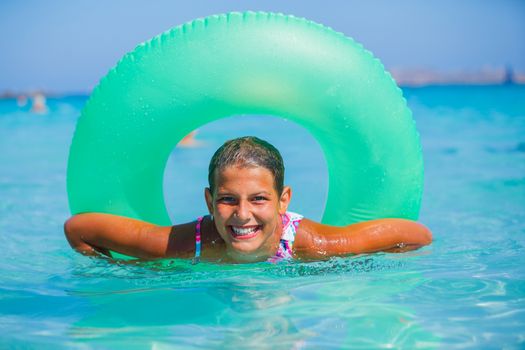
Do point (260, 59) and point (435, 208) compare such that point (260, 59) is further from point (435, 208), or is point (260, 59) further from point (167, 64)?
point (435, 208)

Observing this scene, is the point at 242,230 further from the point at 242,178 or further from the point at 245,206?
the point at 242,178

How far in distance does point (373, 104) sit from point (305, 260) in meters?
0.98

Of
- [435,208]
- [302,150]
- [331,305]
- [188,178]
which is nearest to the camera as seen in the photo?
[331,305]

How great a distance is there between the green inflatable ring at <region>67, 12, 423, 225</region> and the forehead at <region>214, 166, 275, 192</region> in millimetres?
652

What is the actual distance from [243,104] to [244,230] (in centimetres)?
84

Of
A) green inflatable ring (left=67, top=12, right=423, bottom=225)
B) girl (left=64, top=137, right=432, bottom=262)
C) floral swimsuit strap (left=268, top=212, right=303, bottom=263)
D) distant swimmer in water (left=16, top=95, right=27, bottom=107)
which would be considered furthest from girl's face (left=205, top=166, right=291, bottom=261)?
distant swimmer in water (left=16, top=95, right=27, bottom=107)

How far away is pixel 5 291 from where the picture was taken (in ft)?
10.9

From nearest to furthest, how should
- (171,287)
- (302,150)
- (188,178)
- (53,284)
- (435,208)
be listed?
(171,287) → (53,284) → (435,208) → (188,178) → (302,150)

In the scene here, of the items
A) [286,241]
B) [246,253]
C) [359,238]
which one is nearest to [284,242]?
[286,241]

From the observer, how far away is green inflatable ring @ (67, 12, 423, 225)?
359 centimetres

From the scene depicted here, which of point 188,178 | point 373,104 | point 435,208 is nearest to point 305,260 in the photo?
point 373,104

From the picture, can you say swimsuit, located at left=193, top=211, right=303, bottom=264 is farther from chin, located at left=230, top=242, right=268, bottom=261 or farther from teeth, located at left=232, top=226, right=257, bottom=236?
teeth, located at left=232, top=226, right=257, bottom=236

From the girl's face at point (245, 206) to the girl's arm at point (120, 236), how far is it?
351 mm

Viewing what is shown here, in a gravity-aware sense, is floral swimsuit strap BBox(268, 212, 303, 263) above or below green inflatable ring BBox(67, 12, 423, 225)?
below
